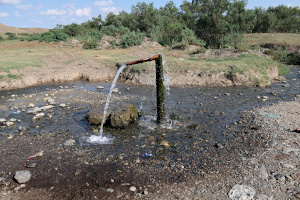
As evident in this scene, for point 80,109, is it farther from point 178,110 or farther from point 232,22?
point 232,22

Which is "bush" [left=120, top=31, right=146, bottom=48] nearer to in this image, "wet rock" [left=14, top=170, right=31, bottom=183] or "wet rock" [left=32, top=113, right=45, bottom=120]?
"wet rock" [left=32, top=113, right=45, bottom=120]

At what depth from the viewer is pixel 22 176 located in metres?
4.44

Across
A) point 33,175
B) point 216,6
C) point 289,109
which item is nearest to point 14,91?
point 33,175

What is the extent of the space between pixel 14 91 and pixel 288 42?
88.0ft

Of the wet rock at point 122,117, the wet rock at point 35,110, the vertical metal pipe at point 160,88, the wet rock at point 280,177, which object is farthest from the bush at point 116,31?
the wet rock at point 280,177

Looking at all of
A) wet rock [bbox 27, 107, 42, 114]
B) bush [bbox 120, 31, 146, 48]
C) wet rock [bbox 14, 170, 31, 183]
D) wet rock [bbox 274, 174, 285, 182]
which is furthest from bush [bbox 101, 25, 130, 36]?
wet rock [bbox 274, 174, 285, 182]

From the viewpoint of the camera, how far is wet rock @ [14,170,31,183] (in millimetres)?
4379

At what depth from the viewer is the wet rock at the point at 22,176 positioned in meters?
4.38

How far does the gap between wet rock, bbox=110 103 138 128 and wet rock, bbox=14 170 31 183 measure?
109 inches

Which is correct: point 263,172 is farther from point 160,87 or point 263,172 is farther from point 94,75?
point 94,75

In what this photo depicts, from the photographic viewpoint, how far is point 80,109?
28.4 feet

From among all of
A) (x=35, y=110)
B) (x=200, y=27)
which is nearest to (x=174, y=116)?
(x=35, y=110)

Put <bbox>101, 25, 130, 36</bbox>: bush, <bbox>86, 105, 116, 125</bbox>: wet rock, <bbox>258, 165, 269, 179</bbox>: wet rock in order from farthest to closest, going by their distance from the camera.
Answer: <bbox>101, 25, 130, 36</bbox>: bush, <bbox>86, 105, 116, 125</bbox>: wet rock, <bbox>258, 165, 269, 179</bbox>: wet rock

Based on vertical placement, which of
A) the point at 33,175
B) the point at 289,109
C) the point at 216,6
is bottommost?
the point at 33,175
